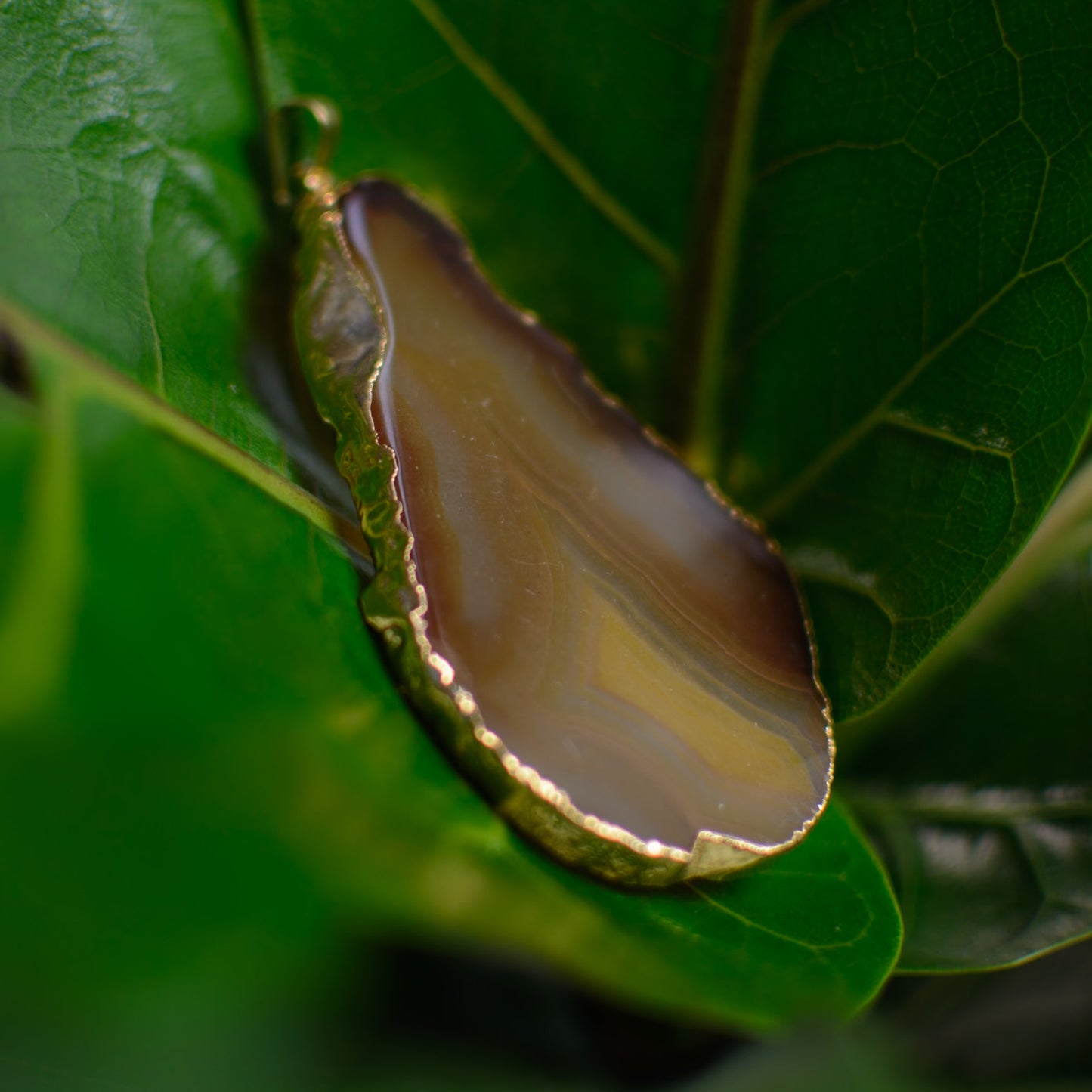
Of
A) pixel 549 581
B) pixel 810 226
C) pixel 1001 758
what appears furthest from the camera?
pixel 1001 758

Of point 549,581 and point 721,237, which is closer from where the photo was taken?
point 549,581

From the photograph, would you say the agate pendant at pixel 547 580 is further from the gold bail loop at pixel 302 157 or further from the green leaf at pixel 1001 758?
the green leaf at pixel 1001 758

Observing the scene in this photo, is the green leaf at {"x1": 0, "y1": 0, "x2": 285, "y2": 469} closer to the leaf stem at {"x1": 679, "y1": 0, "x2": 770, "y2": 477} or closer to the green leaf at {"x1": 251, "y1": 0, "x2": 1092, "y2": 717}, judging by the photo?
the green leaf at {"x1": 251, "y1": 0, "x2": 1092, "y2": 717}

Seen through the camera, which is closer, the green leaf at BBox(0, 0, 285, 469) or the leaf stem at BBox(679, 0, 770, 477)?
the green leaf at BBox(0, 0, 285, 469)

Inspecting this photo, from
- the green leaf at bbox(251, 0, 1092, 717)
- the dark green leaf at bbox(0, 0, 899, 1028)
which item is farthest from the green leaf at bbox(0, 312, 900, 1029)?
the green leaf at bbox(251, 0, 1092, 717)

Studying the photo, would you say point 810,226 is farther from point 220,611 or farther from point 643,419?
point 220,611

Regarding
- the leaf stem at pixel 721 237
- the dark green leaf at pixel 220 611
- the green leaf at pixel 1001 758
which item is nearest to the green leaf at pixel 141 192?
the dark green leaf at pixel 220 611

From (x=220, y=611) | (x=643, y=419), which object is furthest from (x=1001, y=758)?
(x=220, y=611)
